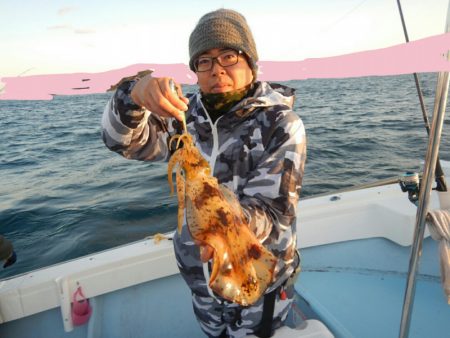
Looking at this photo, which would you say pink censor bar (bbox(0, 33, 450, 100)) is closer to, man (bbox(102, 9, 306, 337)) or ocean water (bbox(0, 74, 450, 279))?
man (bbox(102, 9, 306, 337))

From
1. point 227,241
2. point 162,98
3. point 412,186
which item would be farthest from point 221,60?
point 412,186

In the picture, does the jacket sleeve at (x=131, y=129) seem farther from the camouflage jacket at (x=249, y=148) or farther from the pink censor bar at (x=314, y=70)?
the pink censor bar at (x=314, y=70)

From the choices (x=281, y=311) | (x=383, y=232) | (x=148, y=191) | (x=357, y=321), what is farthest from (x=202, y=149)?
(x=148, y=191)

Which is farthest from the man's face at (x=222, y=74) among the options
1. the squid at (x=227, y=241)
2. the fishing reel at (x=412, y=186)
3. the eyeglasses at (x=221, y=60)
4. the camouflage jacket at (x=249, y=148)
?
the fishing reel at (x=412, y=186)

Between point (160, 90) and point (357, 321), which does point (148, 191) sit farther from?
point (160, 90)

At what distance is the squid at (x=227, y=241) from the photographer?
158 cm

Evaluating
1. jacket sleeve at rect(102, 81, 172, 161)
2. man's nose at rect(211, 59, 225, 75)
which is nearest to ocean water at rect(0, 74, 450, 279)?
jacket sleeve at rect(102, 81, 172, 161)

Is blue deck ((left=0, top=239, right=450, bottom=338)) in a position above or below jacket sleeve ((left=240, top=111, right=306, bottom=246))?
below

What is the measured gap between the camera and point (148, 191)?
10078 millimetres

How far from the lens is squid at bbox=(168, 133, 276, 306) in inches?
62.3

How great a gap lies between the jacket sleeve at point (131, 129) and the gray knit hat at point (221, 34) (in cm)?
46

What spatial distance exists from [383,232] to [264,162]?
3.49m

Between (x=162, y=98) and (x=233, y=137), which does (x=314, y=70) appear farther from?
(x=162, y=98)

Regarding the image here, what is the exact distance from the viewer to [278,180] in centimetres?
195
